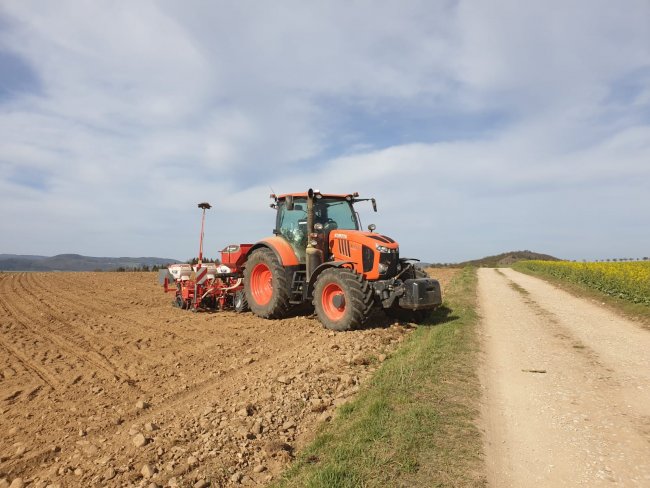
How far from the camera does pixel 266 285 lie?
973cm

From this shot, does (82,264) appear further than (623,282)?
Yes

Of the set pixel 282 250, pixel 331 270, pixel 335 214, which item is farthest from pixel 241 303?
pixel 331 270

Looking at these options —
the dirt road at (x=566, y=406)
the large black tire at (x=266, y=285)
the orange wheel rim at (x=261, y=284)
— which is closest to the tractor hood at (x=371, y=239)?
the large black tire at (x=266, y=285)

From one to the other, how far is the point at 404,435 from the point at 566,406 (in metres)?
1.97

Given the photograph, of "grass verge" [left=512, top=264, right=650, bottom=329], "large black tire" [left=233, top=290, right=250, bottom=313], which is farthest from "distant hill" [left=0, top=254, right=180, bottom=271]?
"grass verge" [left=512, top=264, right=650, bottom=329]

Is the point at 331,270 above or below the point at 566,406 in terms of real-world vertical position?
above

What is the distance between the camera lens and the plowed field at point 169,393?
331 centimetres

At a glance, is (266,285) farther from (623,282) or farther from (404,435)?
(623,282)

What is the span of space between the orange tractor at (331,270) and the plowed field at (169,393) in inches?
18.6

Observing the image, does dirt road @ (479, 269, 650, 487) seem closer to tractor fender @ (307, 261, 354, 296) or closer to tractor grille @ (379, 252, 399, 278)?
tractor grille @ (379, 252, 399, 278)

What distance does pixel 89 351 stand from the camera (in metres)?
6.58

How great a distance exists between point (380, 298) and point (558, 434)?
395 cm

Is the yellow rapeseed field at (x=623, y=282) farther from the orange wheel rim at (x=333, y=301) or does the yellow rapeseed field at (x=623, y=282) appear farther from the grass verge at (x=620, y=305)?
the orange wheel rim at (x=333, y=301)

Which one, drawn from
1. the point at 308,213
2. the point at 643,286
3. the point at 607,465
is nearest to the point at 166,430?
the point at 607,465
